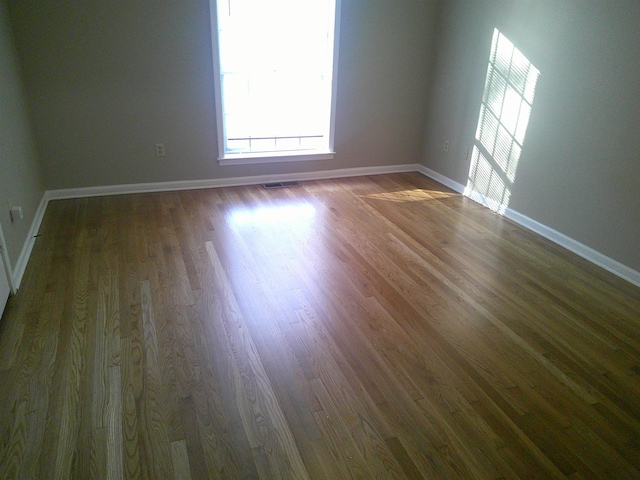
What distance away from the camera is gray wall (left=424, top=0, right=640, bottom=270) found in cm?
288

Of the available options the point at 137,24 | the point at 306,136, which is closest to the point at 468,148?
the point at 306,136

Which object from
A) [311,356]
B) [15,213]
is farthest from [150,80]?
[311,356]

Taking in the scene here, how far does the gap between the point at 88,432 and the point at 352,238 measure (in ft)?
7.11

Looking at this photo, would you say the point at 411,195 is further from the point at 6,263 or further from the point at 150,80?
the point at 6,263

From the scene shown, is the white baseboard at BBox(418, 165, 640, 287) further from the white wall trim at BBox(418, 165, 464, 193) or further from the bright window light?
the white wall trim at BBox(418, 165, 464, 193)

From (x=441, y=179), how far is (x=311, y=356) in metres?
3.23

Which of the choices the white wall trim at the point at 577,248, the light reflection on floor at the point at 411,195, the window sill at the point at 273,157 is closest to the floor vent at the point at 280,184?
the window sill at the point at 273,157

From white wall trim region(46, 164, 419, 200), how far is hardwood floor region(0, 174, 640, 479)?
520 mm

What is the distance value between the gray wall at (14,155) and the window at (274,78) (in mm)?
1514

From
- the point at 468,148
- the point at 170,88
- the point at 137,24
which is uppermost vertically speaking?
the point at 137,24

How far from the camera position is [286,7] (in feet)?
13.3

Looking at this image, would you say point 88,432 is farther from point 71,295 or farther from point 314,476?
point 71,295

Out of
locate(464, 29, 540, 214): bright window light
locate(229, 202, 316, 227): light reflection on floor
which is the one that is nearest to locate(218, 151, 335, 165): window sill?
locate(229, 202, 316, 227): light reflection on floor

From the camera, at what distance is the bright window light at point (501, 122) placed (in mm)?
3635
